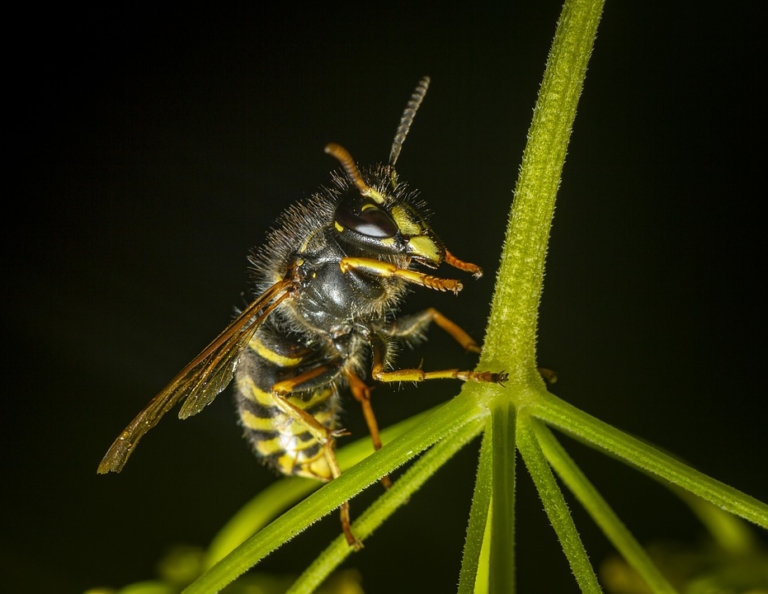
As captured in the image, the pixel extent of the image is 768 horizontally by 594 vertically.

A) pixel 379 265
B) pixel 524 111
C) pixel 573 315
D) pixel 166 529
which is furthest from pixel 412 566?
pixel 524 111

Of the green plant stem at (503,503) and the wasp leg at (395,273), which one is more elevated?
the wasp leg at (395,273)

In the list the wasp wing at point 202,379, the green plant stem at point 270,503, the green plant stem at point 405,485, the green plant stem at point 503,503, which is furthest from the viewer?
the green plant stem at point 270,503

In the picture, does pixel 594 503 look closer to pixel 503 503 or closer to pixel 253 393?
pixel 503 503

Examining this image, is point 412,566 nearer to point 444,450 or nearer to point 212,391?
point 212,391

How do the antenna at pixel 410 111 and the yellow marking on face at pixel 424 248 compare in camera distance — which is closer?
the antenna at pixel 410 111

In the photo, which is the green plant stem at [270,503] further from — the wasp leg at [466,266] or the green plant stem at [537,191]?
the green plant stem at [537,191]

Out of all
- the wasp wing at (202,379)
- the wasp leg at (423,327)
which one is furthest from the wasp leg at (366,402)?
the wasp wing at (202,379)

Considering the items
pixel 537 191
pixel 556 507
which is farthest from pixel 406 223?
pixel 556 507
